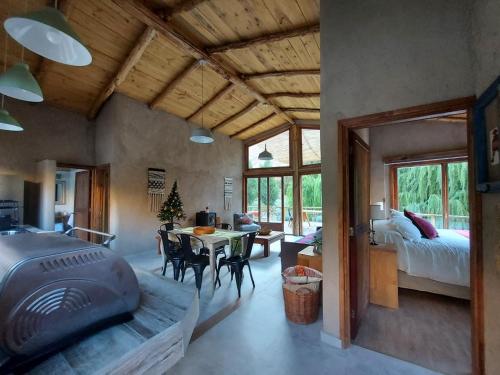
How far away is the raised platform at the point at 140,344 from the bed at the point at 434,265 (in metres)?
2.93

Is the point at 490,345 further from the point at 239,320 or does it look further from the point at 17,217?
the point at 17,217

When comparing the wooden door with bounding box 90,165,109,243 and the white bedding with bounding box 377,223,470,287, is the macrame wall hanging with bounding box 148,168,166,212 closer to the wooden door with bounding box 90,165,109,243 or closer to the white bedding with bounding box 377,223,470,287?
the wooden door with bounding box 90,165,109,243

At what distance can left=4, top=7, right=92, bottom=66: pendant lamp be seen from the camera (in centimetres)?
122

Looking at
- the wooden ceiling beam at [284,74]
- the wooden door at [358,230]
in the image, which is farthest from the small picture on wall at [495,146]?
the wooden ceiling beam at [284,74]

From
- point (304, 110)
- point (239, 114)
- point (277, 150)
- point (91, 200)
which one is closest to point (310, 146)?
point (277, 150)

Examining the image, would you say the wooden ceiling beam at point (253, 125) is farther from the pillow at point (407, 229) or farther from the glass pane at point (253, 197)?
the pillow at point (407, 229)

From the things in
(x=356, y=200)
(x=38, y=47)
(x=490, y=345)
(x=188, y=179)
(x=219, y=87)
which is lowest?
(x=490, y=345)

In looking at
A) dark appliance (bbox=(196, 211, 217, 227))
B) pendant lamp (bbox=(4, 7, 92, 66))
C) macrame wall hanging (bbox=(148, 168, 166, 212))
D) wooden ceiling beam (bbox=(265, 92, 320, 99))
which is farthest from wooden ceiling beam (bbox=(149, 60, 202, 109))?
pendant lamp (bbox=(4, 7, 92, 66))

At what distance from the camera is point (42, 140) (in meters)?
4.62

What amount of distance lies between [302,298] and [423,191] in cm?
426

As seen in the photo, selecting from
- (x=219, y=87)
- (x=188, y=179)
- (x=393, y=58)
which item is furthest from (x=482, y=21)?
(x=188, y=179)

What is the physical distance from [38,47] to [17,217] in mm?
3772

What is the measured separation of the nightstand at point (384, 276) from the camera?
2822 millimetres

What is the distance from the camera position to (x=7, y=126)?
2594mm
